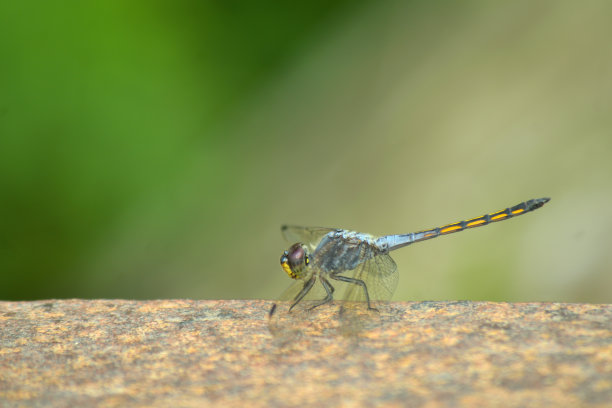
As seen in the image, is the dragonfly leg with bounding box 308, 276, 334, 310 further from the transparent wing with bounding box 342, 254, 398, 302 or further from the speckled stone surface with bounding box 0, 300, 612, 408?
the speckled stone surface with bounding box 0, 300, 612, 408

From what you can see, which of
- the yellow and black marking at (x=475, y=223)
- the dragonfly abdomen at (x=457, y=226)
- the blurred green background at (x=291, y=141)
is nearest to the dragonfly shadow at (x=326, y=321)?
the dragonfly abdomen at (x=457, y=226)

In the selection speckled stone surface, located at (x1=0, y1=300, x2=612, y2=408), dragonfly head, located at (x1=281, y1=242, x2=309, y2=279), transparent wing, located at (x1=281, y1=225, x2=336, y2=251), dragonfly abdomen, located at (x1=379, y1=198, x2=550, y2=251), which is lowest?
speckled stone surface, located at (x1=0, y1=300, x2=612, y2=408)

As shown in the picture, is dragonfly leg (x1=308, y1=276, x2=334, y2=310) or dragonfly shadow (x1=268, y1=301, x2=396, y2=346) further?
dragonfly leg (x1=308, y1=276, x2=334, y2=310)

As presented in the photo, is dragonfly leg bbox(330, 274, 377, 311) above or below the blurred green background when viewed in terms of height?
below

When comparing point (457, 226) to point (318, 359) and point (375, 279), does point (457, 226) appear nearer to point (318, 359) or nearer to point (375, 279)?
point (375, 279)

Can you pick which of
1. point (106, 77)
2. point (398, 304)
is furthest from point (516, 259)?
point (106, 77)

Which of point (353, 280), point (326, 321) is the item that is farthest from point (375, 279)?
point (326, 321)

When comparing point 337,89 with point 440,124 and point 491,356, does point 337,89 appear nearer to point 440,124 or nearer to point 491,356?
point 440,124

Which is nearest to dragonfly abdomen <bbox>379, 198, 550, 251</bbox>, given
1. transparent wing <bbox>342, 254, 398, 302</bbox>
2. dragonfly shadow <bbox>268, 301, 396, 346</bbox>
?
transparent wing <bbox>342, 254, 398, 302</bbox>
